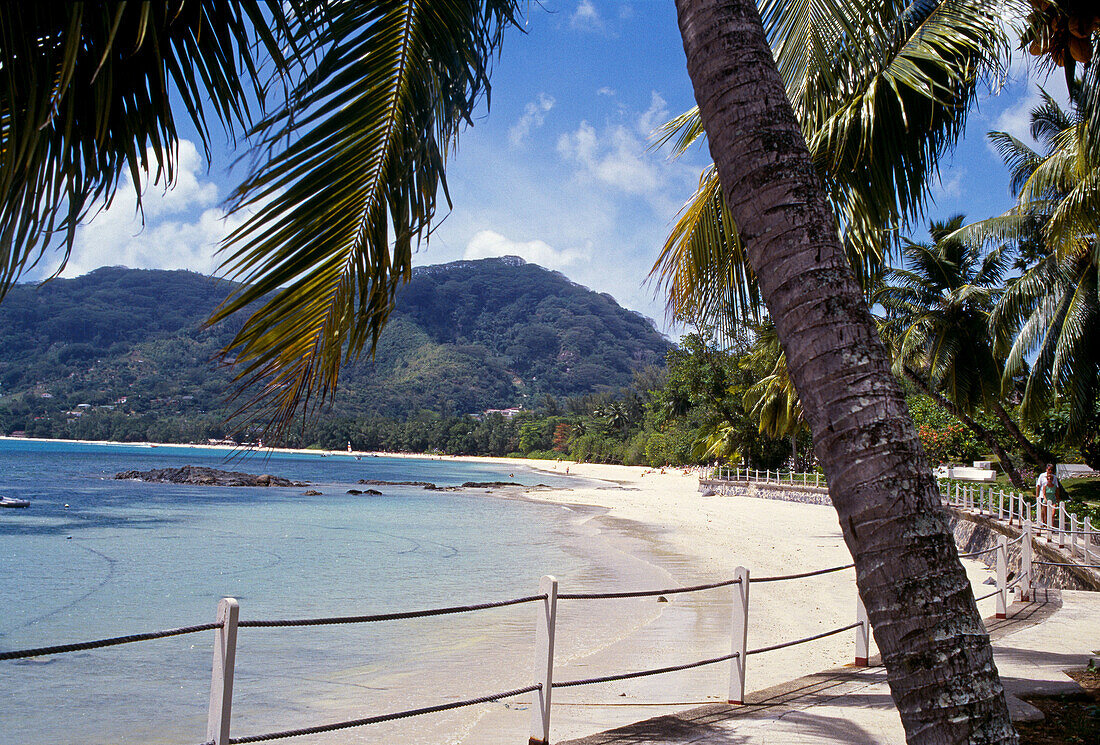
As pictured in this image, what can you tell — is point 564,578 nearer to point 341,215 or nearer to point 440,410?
point 341,215

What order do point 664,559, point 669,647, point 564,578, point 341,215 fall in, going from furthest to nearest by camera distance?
point 664,559, point 564,578, point 669,647, point 341,215

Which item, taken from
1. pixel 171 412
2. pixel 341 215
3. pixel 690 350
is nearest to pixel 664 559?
pixel 341 215

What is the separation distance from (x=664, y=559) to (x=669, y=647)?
973cm

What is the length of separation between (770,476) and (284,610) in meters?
30.7

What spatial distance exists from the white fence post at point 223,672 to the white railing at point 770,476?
30989 millimetres

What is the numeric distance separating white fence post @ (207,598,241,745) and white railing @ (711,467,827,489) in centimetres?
3099

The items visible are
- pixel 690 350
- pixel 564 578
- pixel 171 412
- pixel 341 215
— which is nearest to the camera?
pixel 341 215

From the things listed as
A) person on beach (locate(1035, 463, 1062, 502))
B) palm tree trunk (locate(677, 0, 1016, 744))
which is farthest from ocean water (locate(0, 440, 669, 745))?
person on beach (locate(1035, 463, 1062, 502))

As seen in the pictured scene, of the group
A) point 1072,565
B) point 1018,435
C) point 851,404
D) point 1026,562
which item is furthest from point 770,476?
point 851,404

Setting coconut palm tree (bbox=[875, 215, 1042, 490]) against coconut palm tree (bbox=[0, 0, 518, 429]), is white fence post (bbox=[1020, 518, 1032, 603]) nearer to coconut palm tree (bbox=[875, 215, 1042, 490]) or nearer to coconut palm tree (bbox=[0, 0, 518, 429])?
coconut palm tree (bbox=[0, 0, 518, 429])

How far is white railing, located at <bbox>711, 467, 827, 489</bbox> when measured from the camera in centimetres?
3541

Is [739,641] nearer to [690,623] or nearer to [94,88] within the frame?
[94,88]

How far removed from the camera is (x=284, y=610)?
49.7 feet

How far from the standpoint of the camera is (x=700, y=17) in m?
2.35
